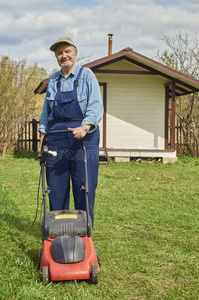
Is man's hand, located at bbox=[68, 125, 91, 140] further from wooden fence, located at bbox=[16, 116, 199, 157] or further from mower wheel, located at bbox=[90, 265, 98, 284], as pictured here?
wooden fence, located at bbox=[16, 116, 199, 157]

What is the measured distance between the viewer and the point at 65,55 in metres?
3.63

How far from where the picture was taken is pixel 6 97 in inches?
541

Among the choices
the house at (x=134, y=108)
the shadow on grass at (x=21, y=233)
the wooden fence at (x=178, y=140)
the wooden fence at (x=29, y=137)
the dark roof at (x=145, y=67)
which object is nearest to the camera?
the shadow on grass at (x=21, y=233)

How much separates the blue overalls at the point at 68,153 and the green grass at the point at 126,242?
26.9 inches

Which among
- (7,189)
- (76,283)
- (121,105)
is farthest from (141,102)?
(76,283)

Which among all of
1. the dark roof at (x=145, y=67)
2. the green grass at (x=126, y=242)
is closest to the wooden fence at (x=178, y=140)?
the dark roof at (x=145, y=67)

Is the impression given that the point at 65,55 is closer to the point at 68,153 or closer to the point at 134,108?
the point at 68,153

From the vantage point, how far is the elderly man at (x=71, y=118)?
3604 millimetres

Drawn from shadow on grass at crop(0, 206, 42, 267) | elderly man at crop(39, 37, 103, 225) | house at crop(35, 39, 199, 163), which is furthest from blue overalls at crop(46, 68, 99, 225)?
house at crop(35, 39, 199, 163)

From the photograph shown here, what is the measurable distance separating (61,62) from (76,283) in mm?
1950

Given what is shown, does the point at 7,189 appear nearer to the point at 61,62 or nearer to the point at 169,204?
the point at 169,204

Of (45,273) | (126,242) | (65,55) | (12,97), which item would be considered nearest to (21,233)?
(126,242)

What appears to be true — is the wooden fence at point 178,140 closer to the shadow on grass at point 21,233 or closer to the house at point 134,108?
the house at point 134,108

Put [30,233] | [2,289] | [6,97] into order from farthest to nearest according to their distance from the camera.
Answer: [6,97], [30,233], [2,289]
